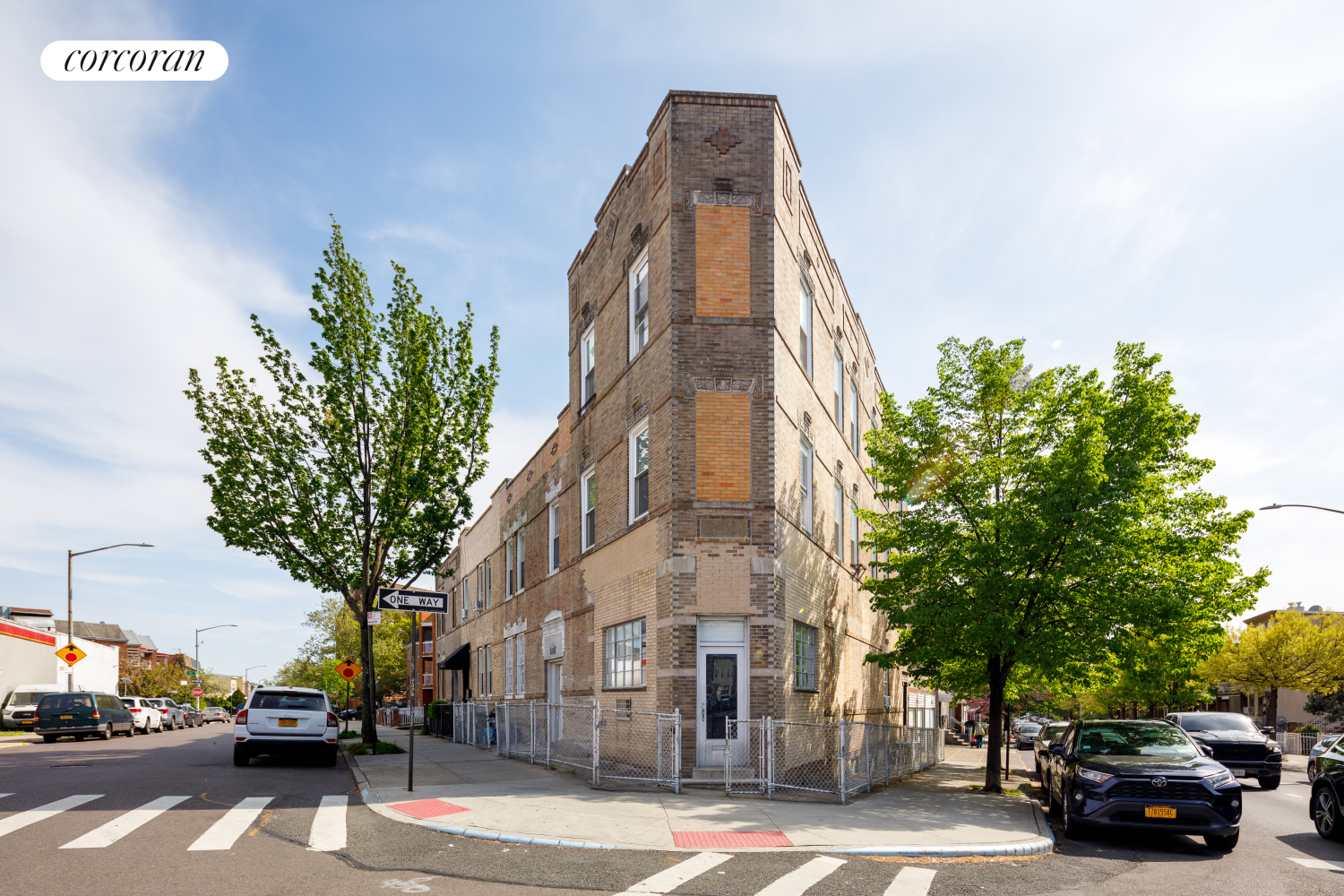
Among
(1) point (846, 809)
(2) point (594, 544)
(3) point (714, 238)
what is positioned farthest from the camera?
(2) point (594, 544)

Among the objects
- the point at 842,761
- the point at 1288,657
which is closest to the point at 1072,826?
the point at 842,761

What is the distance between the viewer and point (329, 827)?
1105 centimetres

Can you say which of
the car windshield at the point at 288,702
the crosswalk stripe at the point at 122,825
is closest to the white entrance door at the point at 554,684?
the car windshield at the point at 288,702

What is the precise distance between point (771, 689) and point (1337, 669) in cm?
4234

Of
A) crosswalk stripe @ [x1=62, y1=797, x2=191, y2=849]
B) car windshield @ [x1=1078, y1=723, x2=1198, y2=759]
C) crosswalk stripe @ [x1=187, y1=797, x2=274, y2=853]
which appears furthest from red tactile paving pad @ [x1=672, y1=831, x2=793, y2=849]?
crosswalk stripe @ [x1=62, y1=797, x2=191, y2=849]

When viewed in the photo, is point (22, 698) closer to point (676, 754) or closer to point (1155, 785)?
point (676, 754)

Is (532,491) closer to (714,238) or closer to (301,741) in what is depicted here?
(301,741)

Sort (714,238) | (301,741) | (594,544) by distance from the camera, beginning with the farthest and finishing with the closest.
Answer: (594,544), (301,741), (714,238)

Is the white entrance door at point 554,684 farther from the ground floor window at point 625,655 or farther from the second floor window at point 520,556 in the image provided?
the ground floor window at point 625,655

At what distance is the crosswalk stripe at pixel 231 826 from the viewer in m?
9.70

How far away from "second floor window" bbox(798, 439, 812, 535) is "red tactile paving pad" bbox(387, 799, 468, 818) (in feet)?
29.5

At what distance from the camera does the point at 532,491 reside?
92.8ft

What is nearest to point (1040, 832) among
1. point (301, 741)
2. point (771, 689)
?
point (771, 689)

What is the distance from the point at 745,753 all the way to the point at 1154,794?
6201mm
